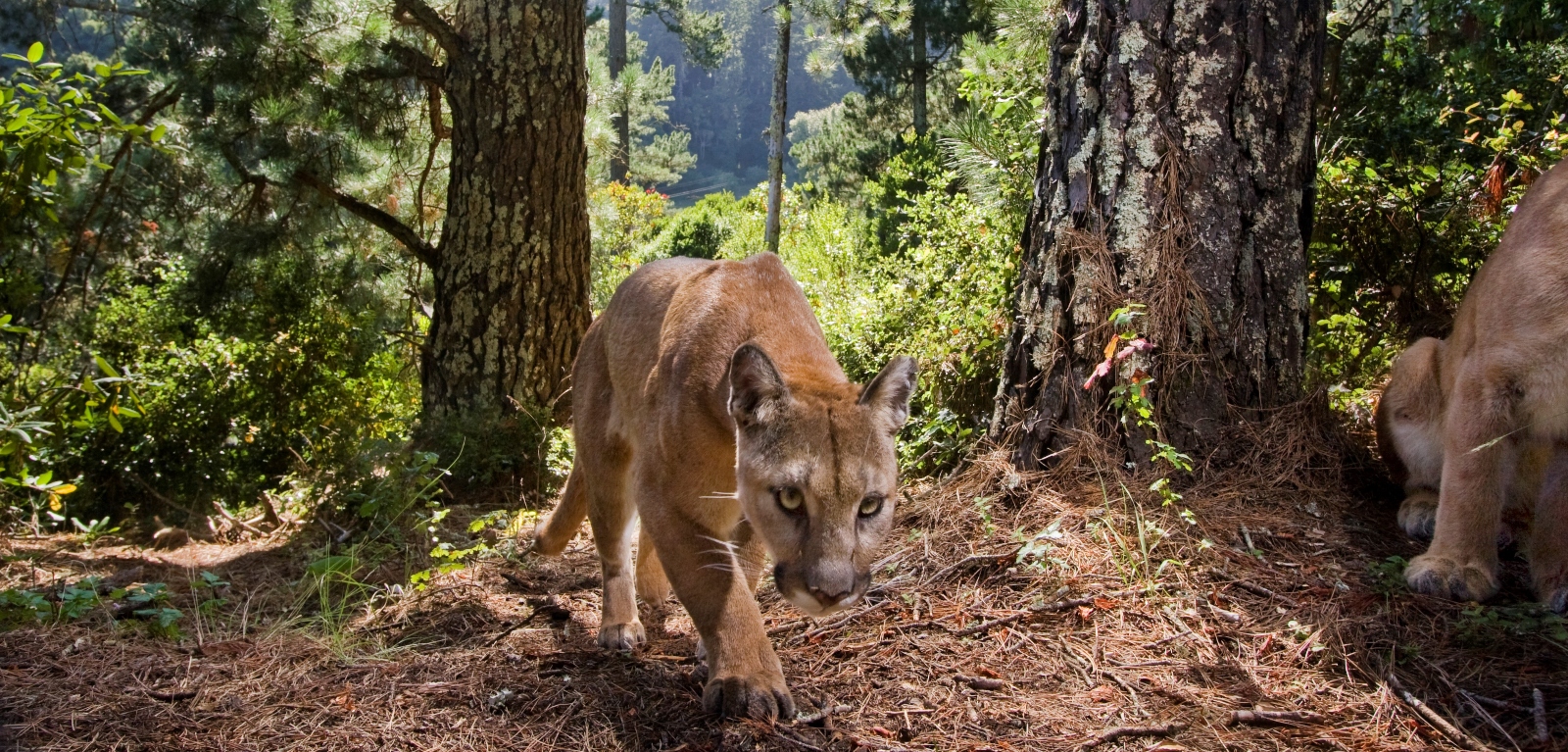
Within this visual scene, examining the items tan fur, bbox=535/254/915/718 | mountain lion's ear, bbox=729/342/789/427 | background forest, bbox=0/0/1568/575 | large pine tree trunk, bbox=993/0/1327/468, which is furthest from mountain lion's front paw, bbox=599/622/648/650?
large pine tree trunk, bbox=993/0/1327/468

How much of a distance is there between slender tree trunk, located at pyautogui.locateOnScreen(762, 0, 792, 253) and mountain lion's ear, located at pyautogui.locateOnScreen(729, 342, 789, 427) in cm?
1691

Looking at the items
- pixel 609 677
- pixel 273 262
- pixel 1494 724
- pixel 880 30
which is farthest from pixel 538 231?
pixel 880 30

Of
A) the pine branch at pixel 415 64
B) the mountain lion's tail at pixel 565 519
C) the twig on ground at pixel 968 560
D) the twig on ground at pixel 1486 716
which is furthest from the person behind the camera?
the pine branch at pixel 415 64

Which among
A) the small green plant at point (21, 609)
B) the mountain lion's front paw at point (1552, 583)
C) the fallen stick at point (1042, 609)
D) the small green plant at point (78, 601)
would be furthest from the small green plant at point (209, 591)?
the mountain lion's front paw at point (1552, 583)

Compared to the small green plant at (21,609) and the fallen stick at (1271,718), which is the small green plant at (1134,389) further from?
the small green plant at (21,609)

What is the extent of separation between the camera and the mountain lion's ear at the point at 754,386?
339 centimetres

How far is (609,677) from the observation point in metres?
3.76

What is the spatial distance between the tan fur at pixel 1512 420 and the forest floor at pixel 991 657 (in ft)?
0.58

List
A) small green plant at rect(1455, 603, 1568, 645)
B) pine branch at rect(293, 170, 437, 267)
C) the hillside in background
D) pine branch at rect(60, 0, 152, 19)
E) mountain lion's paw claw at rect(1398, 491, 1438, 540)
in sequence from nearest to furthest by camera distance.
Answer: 1. small green plant at rect(1455, 603, 1568, 645)
2. mountain lion's paw claw at rect(1398, 491, 1438, 540)
3. pine branch at rect(60, 0, 152, 19)
4. pine branch at rect(293, 170, 437, 267)
5. the hillside in background

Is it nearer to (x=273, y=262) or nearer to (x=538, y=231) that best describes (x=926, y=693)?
(x=538, y=231)

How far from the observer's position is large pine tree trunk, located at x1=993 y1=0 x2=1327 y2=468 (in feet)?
14.9

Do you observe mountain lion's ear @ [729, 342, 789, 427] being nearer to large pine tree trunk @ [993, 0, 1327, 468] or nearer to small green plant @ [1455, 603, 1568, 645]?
large pine tree trunk @ [993, 0, 1327, 468]

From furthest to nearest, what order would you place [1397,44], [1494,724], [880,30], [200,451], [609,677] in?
[880,30] → [200,451] → [1397,44] → [609,677] → [1494,724]

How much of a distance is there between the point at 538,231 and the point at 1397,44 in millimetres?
6165
